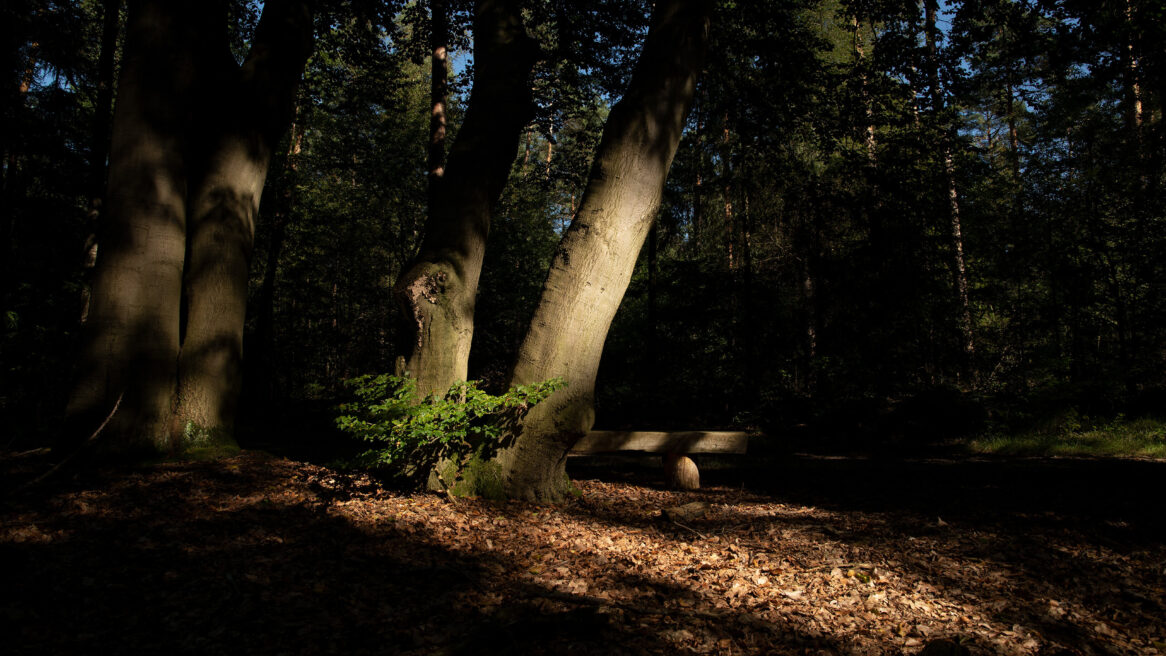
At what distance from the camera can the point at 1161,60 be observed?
701 cm

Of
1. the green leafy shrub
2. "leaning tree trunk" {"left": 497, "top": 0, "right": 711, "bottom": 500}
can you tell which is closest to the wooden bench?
"leaning tree trunk" {"left": 497, "top": 0, "right": 711, "bottom": 500}

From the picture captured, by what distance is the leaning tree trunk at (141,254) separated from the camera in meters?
4.59

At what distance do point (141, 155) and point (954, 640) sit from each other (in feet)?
22.4

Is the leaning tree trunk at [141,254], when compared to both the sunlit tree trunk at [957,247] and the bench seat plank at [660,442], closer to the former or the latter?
the bench seat plank at [660,442]

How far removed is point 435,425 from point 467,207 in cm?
206

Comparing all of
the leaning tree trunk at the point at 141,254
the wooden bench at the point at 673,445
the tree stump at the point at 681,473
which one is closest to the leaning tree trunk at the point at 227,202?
the leaning tree trunk at the point at 141,254

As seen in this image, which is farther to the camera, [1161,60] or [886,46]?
[886,46]

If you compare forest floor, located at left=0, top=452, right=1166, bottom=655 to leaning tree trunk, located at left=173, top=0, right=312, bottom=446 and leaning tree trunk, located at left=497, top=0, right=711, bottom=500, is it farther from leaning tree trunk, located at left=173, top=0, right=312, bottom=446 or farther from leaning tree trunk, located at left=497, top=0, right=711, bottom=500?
leaning tree trunk, located at left=173, top=0, right=312, bottom=446

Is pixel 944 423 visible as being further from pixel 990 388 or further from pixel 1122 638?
pixel 1122 638

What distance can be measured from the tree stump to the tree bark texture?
4502mm

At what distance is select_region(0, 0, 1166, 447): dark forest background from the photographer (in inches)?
313

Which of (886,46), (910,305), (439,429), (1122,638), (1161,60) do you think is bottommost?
(1122,638)

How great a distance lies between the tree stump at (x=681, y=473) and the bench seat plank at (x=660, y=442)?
439 millimetres

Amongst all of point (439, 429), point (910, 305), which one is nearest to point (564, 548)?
point (439, 429)
